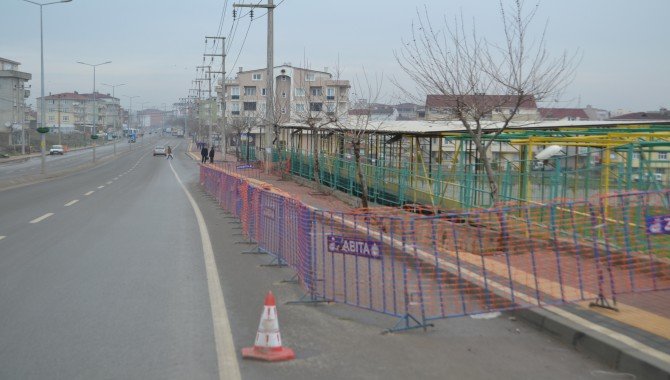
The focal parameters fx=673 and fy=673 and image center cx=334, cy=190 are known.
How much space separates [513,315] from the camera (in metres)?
7.66

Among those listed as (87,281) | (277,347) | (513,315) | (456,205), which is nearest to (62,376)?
(277,347)

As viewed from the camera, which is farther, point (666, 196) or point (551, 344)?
point (666, 196)

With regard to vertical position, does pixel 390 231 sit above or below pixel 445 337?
above

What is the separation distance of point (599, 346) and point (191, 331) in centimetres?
395

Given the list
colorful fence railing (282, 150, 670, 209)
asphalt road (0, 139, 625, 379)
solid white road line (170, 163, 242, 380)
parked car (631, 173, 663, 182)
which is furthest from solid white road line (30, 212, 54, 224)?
parked car (631, 173, 663, 182)

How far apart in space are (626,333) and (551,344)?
705 millimetres

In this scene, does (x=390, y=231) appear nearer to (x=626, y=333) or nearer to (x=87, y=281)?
(x=626, y=333)

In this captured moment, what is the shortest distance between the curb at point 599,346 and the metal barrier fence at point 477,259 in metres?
0.20

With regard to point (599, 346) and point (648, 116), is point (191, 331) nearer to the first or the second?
point (599, 346)

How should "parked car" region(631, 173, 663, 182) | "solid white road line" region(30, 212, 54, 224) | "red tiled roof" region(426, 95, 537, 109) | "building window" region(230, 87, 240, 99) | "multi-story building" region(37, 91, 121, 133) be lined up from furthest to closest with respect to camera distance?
"multi-story building" region(37, 91, 121, 133) → "building window" region(230, 87, 240, 99) → "solid white road line" region(30, 212, 54, 224) → "red tiled roof" region(426, 95, 537, 109) → "parked car" region(631, 173, 663, 182)

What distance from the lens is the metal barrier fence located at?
738cm

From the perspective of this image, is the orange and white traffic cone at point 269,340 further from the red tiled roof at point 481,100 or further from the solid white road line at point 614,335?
the red tiled roof at point 481,100

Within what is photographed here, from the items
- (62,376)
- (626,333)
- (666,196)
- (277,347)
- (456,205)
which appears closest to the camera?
(62,376)

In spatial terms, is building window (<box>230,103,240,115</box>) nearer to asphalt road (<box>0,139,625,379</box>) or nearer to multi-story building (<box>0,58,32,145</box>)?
multi-story building (<box>0,58,32,145</box>)
